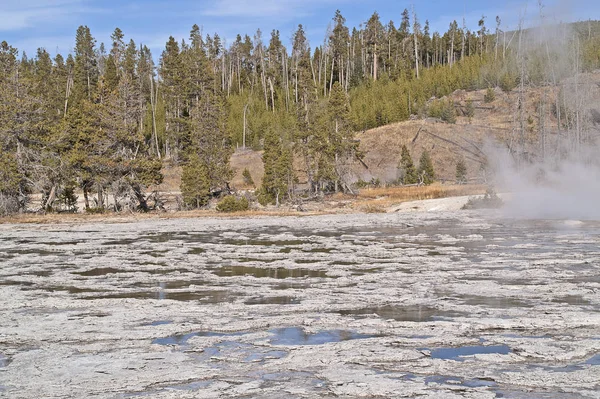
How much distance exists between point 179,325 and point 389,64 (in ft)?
316

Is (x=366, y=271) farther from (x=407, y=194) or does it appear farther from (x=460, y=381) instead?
(x=407, y=194)

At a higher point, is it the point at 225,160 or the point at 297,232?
the point at 225,160

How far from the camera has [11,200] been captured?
37.8 metres

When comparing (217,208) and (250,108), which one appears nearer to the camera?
(217,208)

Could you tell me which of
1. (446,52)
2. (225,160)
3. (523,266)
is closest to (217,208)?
(225,160)

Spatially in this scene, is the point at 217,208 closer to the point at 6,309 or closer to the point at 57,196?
the point at 57,196

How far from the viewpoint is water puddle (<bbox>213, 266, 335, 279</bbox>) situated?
15.5m

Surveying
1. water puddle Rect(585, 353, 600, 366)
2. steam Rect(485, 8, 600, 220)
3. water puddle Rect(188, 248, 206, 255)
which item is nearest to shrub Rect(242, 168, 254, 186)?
steam Rect(485, 8, 600, 220)

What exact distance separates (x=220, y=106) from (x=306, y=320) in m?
47.9

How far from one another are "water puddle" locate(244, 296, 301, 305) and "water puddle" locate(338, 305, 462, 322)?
1347 millimetres

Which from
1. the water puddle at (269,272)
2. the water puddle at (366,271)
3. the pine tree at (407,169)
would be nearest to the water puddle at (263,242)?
the water puddle at (269,272)

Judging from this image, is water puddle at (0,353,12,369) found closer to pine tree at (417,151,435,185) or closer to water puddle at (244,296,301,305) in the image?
water puddle at (244,296,301,305)

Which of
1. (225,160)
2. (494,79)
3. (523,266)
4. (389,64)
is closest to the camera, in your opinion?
(523,266)

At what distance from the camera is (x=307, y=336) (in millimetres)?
9445
